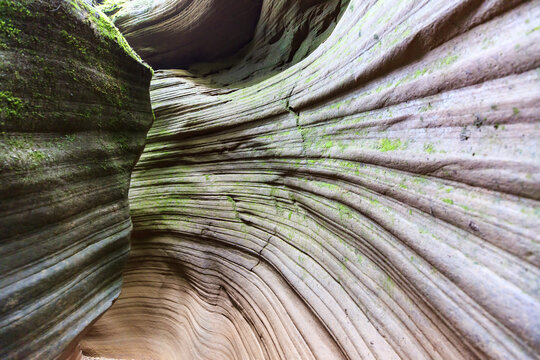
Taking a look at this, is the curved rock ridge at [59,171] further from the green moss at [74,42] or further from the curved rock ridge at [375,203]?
the curved rock ridge at [375,203]

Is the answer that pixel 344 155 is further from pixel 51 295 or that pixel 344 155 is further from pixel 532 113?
pixel 51 295

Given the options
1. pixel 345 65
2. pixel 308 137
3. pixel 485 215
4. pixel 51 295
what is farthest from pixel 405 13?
pixel 51 295

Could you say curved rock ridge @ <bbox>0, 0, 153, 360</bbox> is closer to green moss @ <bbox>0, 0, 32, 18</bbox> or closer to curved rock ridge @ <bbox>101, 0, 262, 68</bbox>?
green moss @ <bbox>0, 0, 32, 18</bbox>

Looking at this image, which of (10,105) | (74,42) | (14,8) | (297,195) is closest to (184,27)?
(74,42)

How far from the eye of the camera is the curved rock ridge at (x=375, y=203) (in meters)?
0.83

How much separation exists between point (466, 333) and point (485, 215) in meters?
0.46

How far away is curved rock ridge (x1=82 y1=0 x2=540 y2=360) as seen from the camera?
83 centimetres

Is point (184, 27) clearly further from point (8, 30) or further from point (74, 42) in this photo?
point (8, 30)

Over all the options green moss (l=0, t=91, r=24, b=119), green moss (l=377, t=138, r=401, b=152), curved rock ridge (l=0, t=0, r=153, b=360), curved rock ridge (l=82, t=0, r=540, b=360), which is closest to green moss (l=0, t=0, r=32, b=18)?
curved rock ridge (l=0, t=0, r=153, b=360)

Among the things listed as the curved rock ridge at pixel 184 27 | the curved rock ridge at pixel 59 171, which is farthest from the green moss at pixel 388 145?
the curved rock ridge at pixel 184 27

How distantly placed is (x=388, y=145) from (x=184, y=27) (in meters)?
5.13

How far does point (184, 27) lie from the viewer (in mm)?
4707

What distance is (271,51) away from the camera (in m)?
4.16

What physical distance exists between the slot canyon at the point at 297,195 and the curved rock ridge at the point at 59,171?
1 cm
